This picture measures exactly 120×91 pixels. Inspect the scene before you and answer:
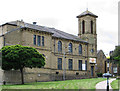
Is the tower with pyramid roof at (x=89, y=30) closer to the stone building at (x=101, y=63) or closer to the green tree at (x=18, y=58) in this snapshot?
the stone building at (x=101, y=63)

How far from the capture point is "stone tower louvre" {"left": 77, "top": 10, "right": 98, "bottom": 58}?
55906mm

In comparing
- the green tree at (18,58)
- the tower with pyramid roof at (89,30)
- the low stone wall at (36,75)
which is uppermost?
the tower with pyramid roof at (89,30)

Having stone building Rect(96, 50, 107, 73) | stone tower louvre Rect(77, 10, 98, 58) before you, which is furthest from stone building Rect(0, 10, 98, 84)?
stone building Rect(96, 50, 107, 73)

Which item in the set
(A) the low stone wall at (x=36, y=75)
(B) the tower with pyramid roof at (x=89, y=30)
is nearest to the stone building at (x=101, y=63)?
(B) the tower with pyramid roof at (x=89, y=30)

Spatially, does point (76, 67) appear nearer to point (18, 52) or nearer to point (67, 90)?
point (18, 52)

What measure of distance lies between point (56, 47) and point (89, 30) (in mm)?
13097

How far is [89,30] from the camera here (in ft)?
184

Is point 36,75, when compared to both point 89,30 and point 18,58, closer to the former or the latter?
point 18,58

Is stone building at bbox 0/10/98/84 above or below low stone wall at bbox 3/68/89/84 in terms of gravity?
above

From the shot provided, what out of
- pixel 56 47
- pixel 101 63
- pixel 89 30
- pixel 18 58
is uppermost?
pixel 89 30

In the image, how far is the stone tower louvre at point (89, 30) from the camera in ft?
183

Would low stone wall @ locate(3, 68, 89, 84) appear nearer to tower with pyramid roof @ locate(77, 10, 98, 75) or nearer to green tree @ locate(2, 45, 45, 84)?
green tree @ locate(2, 45, 45, 84)

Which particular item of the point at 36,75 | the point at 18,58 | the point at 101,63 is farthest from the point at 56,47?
the point at 101,63

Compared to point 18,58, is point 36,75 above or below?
below
